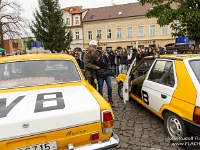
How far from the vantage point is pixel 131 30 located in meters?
34.7

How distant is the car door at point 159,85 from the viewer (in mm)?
3226

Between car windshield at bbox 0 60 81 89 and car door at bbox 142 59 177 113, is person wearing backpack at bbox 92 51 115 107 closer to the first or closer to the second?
car door at bbox 142 59 177 113

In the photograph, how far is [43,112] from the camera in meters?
2.11

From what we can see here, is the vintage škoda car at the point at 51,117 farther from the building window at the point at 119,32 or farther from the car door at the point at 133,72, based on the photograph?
the building window at the point at 119,32

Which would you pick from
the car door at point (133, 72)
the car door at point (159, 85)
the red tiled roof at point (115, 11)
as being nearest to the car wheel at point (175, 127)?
the car door at point (159, 85)

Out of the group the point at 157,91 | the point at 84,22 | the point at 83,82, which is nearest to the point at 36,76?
the point at 83,82

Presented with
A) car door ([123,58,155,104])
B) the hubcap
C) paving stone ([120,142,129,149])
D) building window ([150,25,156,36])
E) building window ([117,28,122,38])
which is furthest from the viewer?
building window ([117,28,122,38])

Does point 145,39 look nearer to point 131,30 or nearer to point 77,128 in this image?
point 131,30

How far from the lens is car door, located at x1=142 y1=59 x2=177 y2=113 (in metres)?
3.23

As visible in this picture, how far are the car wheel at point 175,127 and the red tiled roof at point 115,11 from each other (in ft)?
107

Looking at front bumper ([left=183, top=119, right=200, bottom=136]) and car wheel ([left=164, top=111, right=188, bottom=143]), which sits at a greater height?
front bumper ([left=183, top=119, right=200, bottom=136])

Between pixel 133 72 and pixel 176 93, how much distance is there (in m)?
2.41

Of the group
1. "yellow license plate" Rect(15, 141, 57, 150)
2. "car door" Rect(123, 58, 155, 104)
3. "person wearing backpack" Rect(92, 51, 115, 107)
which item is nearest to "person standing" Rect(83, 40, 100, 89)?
"person wearing backpack" Rect(92, 51, 115, 107)

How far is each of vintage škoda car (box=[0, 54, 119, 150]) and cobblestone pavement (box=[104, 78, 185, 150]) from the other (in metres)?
1.05
